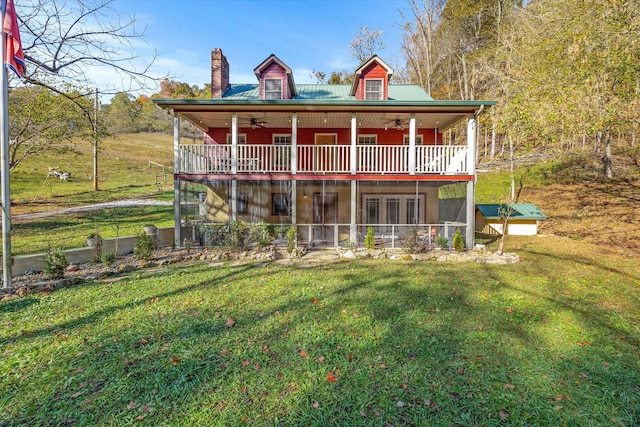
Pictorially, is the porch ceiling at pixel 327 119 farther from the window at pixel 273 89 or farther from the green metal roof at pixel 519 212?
the green metal roof at pixel 519 212

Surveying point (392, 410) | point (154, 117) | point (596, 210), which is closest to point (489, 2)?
point (596, 210)

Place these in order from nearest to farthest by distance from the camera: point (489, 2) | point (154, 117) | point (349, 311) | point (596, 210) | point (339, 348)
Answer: point (339, 348)
point (349, 311)
point (596, 210)
point (489, 2)
point (154, 117)

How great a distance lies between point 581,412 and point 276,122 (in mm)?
13262

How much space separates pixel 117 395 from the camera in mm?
3414

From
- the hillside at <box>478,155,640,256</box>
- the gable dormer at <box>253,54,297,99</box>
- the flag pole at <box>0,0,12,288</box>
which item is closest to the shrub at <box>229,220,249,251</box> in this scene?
the flag pole at <box>0,0,12,288</box>

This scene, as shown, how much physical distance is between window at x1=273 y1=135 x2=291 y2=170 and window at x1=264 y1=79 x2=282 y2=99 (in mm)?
1883

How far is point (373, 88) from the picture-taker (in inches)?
536

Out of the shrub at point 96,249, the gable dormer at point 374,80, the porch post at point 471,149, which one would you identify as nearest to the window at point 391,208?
the porch post at point 471,149

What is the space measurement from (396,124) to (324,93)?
457 cm

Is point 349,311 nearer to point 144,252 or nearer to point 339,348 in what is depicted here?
point 339,348

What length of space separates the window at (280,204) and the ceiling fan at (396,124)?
18.6 ft

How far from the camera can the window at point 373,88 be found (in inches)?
535

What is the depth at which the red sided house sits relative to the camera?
11.2 meters

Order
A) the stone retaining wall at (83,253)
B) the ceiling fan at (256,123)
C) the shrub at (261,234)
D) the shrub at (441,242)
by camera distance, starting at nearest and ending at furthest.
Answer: the stone retaining wall at (83,253), the shrub at (261,234), the shrub at (441,242), the ceiling fan at (256,123)
